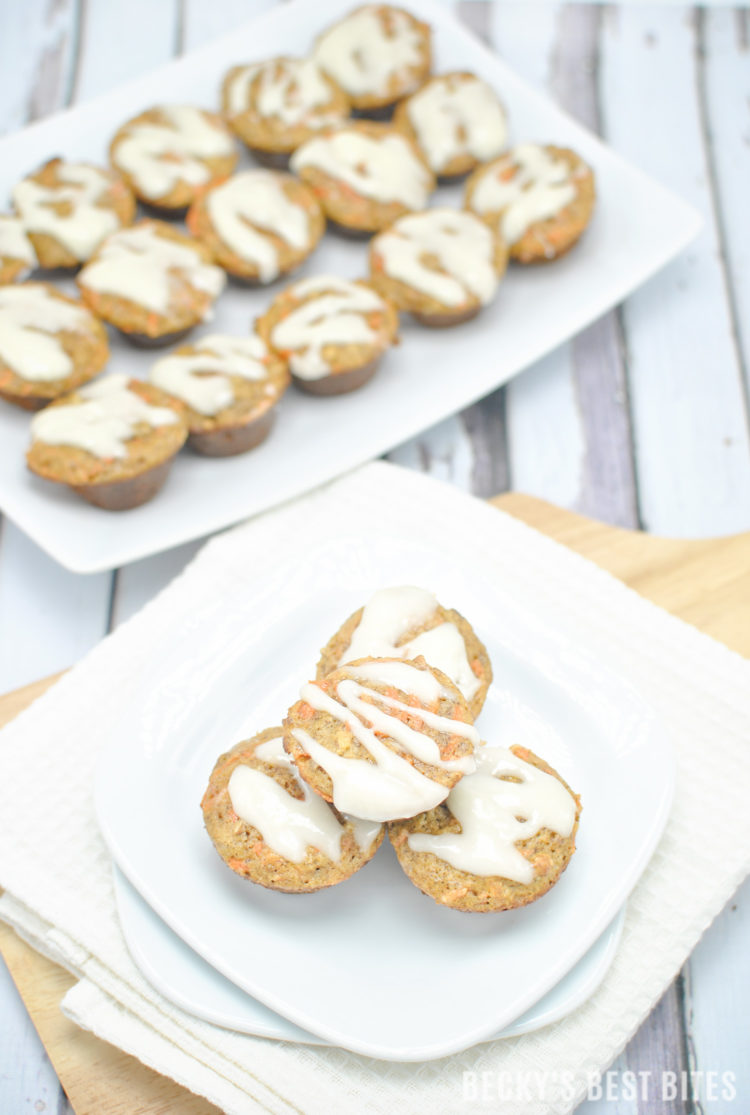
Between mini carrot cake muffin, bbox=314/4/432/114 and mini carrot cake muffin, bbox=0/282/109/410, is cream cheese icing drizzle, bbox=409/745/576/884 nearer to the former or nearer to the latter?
mini carrot cake muffin, bbox=0/282/109/410

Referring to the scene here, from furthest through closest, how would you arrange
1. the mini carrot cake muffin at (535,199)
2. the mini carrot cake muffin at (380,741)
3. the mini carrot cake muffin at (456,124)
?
the mini carrot cake muffin at (456,124) < the mini carrot cake muffin at (535,199) < the mini carrot cake muffin at (380,741)

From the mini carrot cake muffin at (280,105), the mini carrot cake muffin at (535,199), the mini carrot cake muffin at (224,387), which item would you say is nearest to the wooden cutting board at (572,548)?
the mini carrot cake muffin at (224,387)

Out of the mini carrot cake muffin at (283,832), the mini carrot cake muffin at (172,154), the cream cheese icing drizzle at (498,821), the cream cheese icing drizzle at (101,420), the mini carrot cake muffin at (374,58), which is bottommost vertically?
the mini carrot cake muffin at (283,832)

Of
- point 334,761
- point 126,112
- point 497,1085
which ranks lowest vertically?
point 497,1085

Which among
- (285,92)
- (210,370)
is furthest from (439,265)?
(285,92)

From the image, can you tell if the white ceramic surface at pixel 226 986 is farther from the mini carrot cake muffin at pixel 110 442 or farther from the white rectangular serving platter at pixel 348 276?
the mini carrot cake muffin at pixel 110 442

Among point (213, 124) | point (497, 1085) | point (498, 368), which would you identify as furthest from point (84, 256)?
point (497, 1085)

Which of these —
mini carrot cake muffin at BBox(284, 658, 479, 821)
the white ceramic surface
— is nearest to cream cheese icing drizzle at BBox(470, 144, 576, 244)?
mini carrot cake muffin at BBox(284, 658, 479, 821)

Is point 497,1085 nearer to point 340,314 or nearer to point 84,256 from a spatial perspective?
point 340,314
